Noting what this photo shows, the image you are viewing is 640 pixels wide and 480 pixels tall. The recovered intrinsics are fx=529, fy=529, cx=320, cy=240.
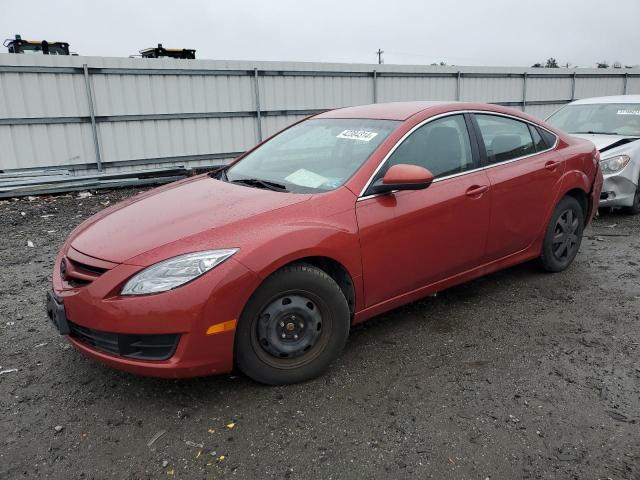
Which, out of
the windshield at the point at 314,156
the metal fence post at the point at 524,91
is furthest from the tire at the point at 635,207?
the metal fence post at the point at 524,91

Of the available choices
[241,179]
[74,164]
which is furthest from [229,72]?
[241,179]

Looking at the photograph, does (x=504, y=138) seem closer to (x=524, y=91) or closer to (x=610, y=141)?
(x=610, y=141)

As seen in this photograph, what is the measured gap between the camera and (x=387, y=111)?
153 inches

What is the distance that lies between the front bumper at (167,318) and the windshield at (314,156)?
3.04 ft

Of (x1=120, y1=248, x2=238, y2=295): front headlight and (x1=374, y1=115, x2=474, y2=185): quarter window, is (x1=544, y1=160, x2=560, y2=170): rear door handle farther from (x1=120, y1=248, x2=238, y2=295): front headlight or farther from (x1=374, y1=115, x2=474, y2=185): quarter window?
(x1=120, y1=248, x2=238, y2=295): front headlight

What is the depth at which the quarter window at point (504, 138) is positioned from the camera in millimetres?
4031

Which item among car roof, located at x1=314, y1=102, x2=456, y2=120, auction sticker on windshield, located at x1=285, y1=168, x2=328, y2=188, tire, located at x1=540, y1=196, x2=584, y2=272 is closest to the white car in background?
tire, located at x1=540, y1=196, x2=584, y2=272

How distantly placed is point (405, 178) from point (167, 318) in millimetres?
1572

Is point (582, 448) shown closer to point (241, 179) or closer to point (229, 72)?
point (241, 179)

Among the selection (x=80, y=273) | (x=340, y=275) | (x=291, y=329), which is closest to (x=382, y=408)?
(x=291, y=329)

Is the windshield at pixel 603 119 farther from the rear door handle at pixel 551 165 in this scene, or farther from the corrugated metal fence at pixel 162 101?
the corrugated metal fence at pixel 162 101

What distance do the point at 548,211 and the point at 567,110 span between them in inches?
180

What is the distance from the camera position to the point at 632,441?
8.18 feet

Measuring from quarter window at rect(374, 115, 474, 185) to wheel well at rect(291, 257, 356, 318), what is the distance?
72 centimetres
